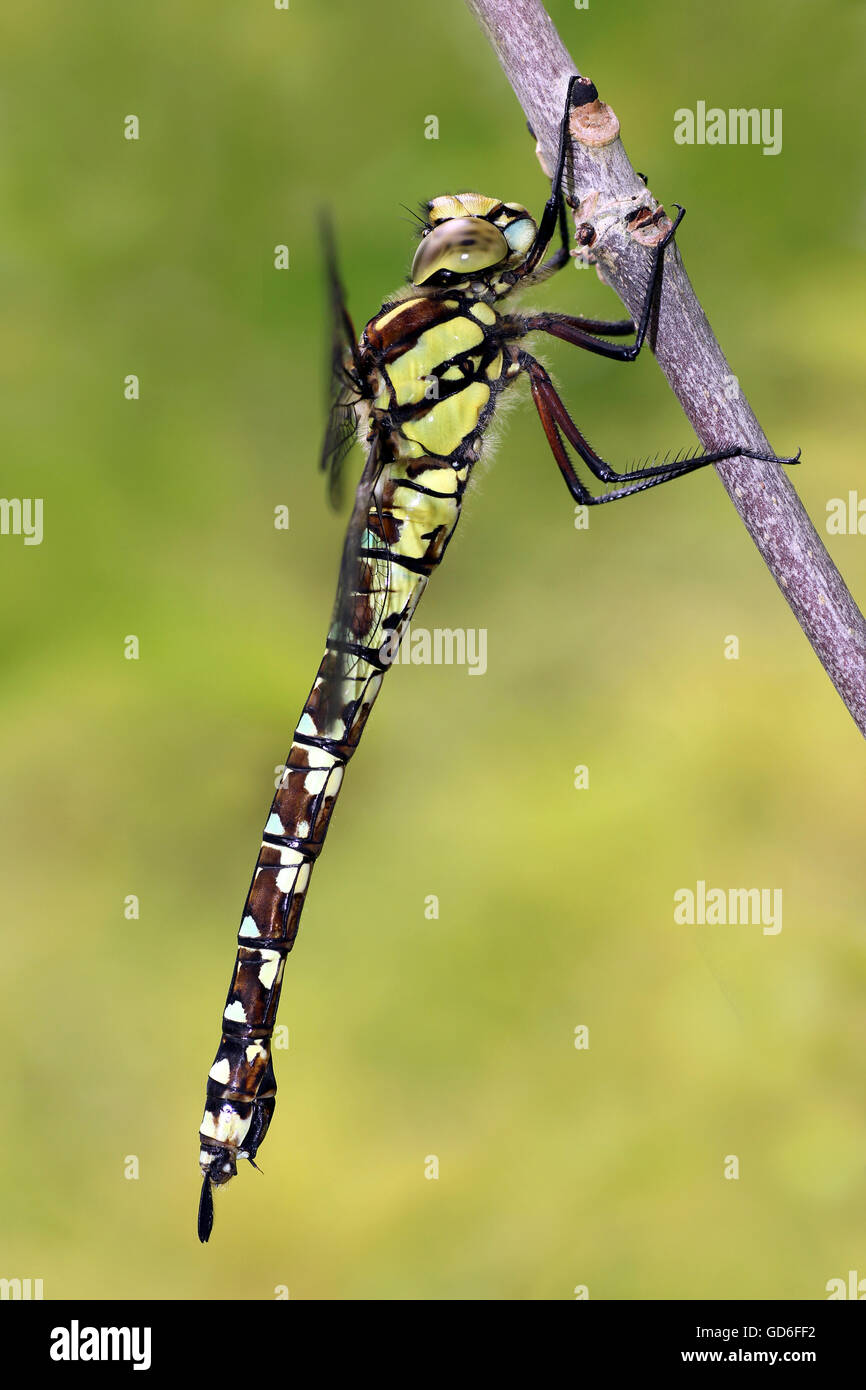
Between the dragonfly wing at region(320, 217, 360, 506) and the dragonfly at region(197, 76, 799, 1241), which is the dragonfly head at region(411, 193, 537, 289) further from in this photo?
the dragonfly wing at region(320, 217, 360, 506)

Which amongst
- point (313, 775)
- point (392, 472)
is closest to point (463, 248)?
point (392, 472)

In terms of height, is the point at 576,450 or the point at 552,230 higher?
the point at 552,230

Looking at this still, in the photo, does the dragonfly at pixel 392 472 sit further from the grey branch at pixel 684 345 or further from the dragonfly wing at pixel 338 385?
the grey branch at pixel 684 345

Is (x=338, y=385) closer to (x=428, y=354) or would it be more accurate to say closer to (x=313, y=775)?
(x=428, y=354)

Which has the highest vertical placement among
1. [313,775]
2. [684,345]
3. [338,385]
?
[338,385]

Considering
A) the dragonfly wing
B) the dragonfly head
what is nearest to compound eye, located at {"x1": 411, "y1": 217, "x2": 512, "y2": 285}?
the dragonfly head

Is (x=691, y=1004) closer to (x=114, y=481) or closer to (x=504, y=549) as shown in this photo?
(x=504, y=549)

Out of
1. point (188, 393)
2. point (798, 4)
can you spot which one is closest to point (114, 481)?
point (188, 393)
